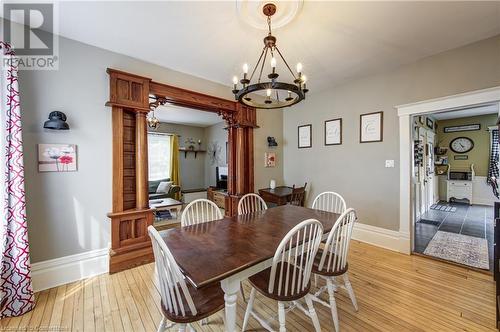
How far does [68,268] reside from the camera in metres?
2.28

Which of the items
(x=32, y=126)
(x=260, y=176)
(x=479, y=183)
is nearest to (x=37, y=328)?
(x=32, y=126)

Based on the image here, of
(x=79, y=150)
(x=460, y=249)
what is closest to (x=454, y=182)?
(x=460, y=249)

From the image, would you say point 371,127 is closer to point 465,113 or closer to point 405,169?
point 405,169

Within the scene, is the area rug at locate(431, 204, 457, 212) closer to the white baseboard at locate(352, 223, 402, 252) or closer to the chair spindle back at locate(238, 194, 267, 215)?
the white baseboard at locate(352, 223, 402, 252)

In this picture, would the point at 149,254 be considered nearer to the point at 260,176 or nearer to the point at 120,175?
the point at 120,175

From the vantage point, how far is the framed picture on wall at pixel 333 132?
11.8ft

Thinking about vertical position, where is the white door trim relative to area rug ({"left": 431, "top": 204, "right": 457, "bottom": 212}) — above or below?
above

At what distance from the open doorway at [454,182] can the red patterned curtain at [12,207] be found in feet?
14.9

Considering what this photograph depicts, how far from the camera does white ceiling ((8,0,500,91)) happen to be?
6.03 feet

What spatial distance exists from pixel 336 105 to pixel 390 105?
0.83 metres

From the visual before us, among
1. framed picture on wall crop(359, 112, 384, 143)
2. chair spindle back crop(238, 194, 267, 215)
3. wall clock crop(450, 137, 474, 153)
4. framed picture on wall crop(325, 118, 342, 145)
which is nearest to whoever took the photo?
chair spindle back crop(238, 194, 267, 215)

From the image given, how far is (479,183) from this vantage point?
18.5ft

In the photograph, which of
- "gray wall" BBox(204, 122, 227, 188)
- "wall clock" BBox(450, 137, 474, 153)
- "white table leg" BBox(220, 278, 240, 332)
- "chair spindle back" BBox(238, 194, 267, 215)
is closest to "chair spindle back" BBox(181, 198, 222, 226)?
"chair spindle back" BBox(238, 194, 267, 215)

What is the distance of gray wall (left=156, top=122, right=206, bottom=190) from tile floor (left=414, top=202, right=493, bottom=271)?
20.6 ft
